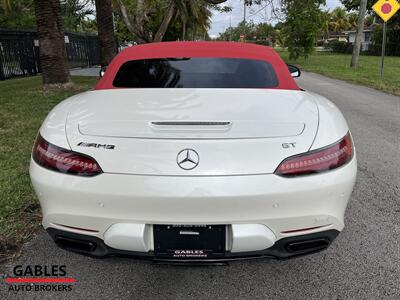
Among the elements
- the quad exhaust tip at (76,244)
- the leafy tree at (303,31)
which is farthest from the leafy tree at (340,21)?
the quad exhaust tip at (76,244)

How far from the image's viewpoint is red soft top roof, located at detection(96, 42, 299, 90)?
313cm

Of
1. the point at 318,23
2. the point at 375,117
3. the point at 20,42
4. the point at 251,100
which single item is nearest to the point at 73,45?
the point at 20,42

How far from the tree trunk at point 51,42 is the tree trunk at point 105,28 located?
2.70 m

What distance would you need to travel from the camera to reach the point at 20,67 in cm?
1571

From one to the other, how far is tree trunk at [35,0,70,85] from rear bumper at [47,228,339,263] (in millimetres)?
8967

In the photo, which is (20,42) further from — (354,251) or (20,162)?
(354,251)

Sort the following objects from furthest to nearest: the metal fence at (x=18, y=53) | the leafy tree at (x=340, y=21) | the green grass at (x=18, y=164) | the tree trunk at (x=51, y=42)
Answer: the leafy tree at (x=340, y=21), the metal fence at (x=18, y=53), the tree trunk at (x=51, y=42), the green grass at (x=18, y=164)

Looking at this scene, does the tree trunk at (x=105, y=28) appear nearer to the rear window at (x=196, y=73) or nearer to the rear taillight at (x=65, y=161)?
the rear window at (x=196, y=73)

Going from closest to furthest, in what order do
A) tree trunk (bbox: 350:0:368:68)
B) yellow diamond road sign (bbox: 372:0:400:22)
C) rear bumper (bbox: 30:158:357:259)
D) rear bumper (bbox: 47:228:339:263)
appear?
rear bumper (bbox: 30:158:357:259), rear bumper (bbox: 47:228:339:263), yellow diamond road sign (bbox: 372:0:400:22), tree trunk (bbox: 350:0:368:68)

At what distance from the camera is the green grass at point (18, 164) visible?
10.0 ft

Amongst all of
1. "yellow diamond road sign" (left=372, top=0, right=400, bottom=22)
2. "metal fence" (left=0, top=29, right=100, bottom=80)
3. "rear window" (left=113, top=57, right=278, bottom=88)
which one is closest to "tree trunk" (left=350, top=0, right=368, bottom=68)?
"yellow diamond road sign" (left=372, top=0, right=400, bottom=22)

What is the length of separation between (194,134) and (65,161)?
27.7 inches

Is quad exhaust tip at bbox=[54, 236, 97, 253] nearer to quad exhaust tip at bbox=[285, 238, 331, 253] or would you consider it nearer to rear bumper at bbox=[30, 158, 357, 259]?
rear bumper at bbox=[30, 158, 357, 259]

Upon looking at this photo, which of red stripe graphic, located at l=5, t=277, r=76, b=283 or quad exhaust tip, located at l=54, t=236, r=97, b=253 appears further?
red stripe graphic, located at l=5, t=277, r=76, b=283
